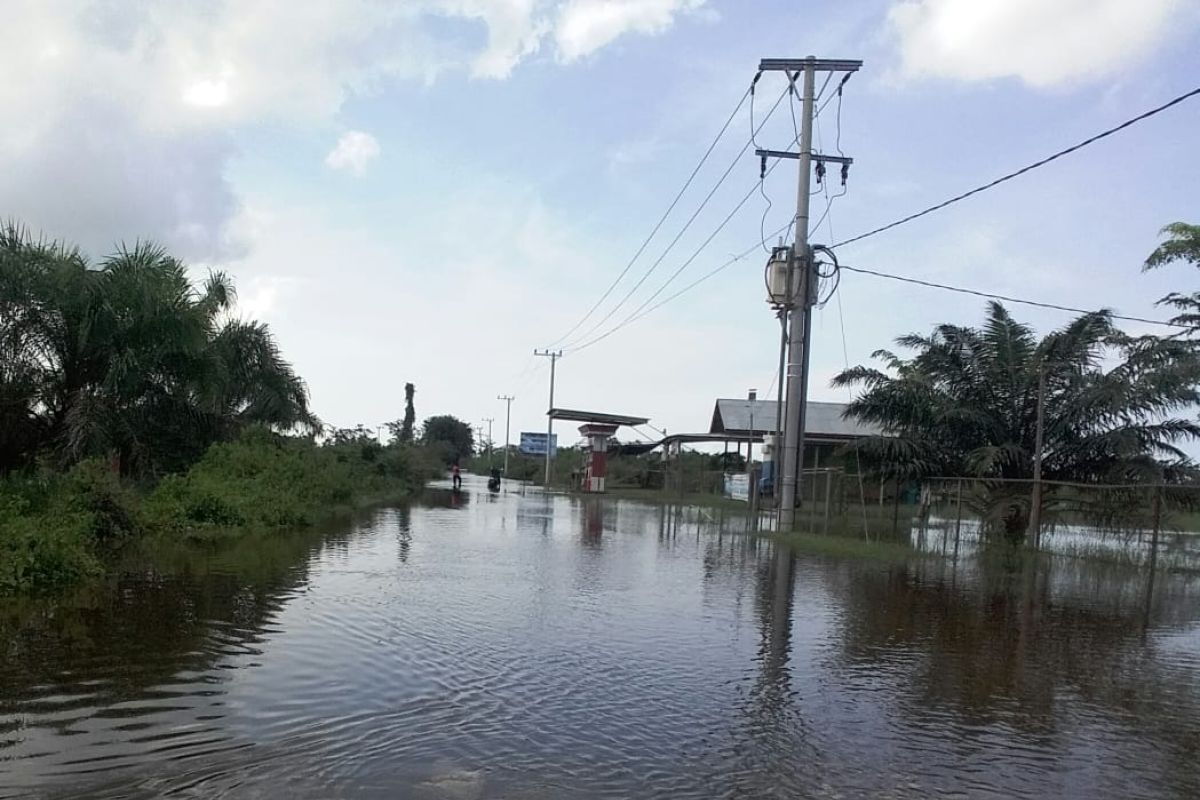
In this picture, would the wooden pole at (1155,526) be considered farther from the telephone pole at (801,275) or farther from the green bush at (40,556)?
the green bush at (40,556)

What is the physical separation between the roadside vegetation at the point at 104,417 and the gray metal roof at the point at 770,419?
84.7ft

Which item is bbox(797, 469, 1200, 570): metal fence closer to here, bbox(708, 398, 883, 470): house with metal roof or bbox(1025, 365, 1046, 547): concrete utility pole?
bbox(1025, 365, 1046, 547): concrete utility pole

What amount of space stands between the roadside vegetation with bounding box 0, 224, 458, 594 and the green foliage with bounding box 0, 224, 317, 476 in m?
0.02

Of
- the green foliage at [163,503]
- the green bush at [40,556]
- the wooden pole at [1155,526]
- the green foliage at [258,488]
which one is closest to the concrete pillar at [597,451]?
the green foliage at [258,488]

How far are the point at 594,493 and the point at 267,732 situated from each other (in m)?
44.7

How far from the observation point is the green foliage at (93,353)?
1556 cm

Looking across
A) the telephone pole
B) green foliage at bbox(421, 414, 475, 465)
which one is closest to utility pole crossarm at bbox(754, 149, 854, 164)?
the telephone pole

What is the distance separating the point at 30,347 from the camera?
52.2ft

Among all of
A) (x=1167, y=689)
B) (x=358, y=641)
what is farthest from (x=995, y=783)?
(x=358, y=641)

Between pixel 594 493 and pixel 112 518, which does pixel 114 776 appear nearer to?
pixel 112 518

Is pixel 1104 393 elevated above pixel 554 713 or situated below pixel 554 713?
above

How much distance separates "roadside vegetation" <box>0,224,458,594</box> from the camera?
1252 centimetres

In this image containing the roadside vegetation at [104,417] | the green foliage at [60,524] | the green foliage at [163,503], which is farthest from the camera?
the roadside vegetation at [104,417]

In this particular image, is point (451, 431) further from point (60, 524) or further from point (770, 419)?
→ point (60, 524)
